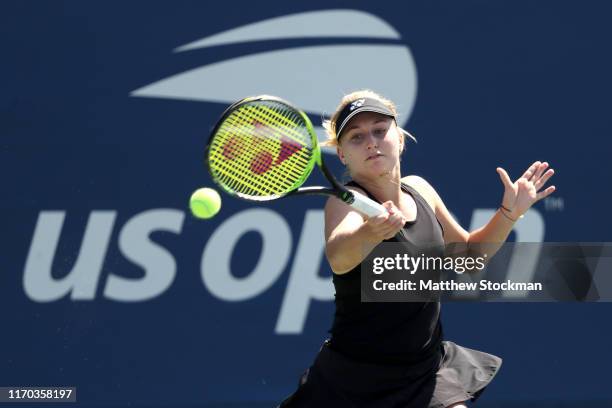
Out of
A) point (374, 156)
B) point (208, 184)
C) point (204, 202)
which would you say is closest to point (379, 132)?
point (374, 156)

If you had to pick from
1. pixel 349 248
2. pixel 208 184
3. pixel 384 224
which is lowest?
pixel 208 184

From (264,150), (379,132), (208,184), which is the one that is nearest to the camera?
(264,150)

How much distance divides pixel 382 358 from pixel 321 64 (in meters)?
2.25

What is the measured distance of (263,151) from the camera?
305cm

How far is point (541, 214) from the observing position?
5070 millimetres

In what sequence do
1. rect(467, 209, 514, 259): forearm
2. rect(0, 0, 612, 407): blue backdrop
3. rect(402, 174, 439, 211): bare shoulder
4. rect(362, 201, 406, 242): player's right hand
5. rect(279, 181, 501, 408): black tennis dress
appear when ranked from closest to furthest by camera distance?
rect(362, 201, 406, 242): player's right hand, rect(279, 181, 501, 408): black tennis dress, rect(467, 209, 514, 259): forearm, rect(402, 174, 439, 211): bare shoulder, rect(0, 0, 612, 407): blue backdrop

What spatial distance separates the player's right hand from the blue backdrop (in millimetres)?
2193

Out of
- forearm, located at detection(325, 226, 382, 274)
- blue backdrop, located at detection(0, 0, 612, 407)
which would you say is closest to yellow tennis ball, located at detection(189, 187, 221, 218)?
forearm, located at detection(325, 226, 382, 274)

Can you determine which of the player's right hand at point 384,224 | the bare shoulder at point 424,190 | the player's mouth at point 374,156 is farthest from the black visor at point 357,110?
the player's right hand at point 384,224

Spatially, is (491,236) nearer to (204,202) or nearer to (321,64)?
(204,202)

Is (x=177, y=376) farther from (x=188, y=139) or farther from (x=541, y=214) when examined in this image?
(x=541, y=214)

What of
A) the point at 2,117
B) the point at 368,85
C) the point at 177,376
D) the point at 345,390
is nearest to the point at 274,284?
the point at 177,376

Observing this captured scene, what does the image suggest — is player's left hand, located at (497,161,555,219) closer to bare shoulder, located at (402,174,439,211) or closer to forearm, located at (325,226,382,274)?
bare shoulder, located at (402,174,439,211)

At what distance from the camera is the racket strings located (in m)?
2.97
